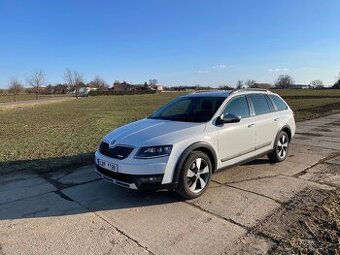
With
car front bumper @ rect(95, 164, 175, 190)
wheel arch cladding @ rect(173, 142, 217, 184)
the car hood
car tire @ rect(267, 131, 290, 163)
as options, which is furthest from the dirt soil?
car tire @ rect(267, 131, 290, 163)

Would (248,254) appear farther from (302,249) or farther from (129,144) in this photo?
(129,144)

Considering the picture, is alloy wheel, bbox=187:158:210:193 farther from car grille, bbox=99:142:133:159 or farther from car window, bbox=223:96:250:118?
car window, bbox=223:96:250:118

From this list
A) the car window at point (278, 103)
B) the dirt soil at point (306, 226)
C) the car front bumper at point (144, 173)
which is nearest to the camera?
the dirt soil at point (306, 226)

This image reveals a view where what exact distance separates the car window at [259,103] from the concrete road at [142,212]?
1129mm

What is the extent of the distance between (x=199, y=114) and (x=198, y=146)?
920mm

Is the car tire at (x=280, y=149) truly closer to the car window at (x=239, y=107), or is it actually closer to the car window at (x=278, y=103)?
the car window at (x=278, y=103)

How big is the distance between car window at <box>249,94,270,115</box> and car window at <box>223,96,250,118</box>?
279 millimetres

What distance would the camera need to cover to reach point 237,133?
592 cm

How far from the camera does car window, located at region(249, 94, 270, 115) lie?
21.8ft

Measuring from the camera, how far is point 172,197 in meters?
5.22

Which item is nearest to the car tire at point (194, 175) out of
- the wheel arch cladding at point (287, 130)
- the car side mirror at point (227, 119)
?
the car side mirror at point (227, 119)

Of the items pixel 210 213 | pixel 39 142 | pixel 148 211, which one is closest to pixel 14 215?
pixel 148 211

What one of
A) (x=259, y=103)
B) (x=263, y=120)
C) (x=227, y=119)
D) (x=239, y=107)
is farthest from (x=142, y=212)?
(x=259, y=103)

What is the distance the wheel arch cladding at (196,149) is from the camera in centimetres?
486
